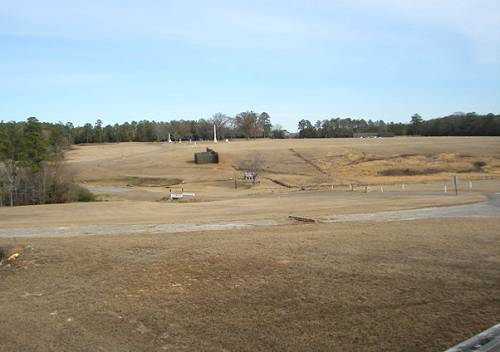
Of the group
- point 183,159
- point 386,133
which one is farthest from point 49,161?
point 386,133

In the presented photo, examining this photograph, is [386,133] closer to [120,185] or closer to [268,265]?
[120,185]

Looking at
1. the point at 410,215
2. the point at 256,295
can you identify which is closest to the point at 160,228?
the point at 410,215

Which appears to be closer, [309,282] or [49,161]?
[309,282]

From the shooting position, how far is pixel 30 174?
61.3 metres

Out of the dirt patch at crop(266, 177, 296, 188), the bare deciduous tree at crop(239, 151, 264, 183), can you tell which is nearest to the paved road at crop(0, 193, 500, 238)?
the dirt patch at crop(266, 177, 296, 188)

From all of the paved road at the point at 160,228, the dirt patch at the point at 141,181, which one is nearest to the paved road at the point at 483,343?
the paved road at the point at 160,228

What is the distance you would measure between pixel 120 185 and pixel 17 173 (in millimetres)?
25511

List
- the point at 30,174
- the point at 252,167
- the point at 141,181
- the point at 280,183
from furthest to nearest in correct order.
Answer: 1. the point at 141,181
2. the point at 252,167
3. the point at 280,183
4. the point at 30,174

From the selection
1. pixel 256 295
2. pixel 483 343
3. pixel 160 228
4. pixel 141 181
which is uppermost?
pixel 483 343

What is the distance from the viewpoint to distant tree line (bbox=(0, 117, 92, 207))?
197 ft

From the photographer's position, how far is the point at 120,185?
86.3 m

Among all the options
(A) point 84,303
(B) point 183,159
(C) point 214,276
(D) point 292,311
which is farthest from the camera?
Result: (B) point 183,159

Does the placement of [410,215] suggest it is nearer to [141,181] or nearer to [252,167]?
[252,167]

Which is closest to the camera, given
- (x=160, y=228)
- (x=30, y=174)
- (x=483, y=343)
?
(x=483, y=343)
